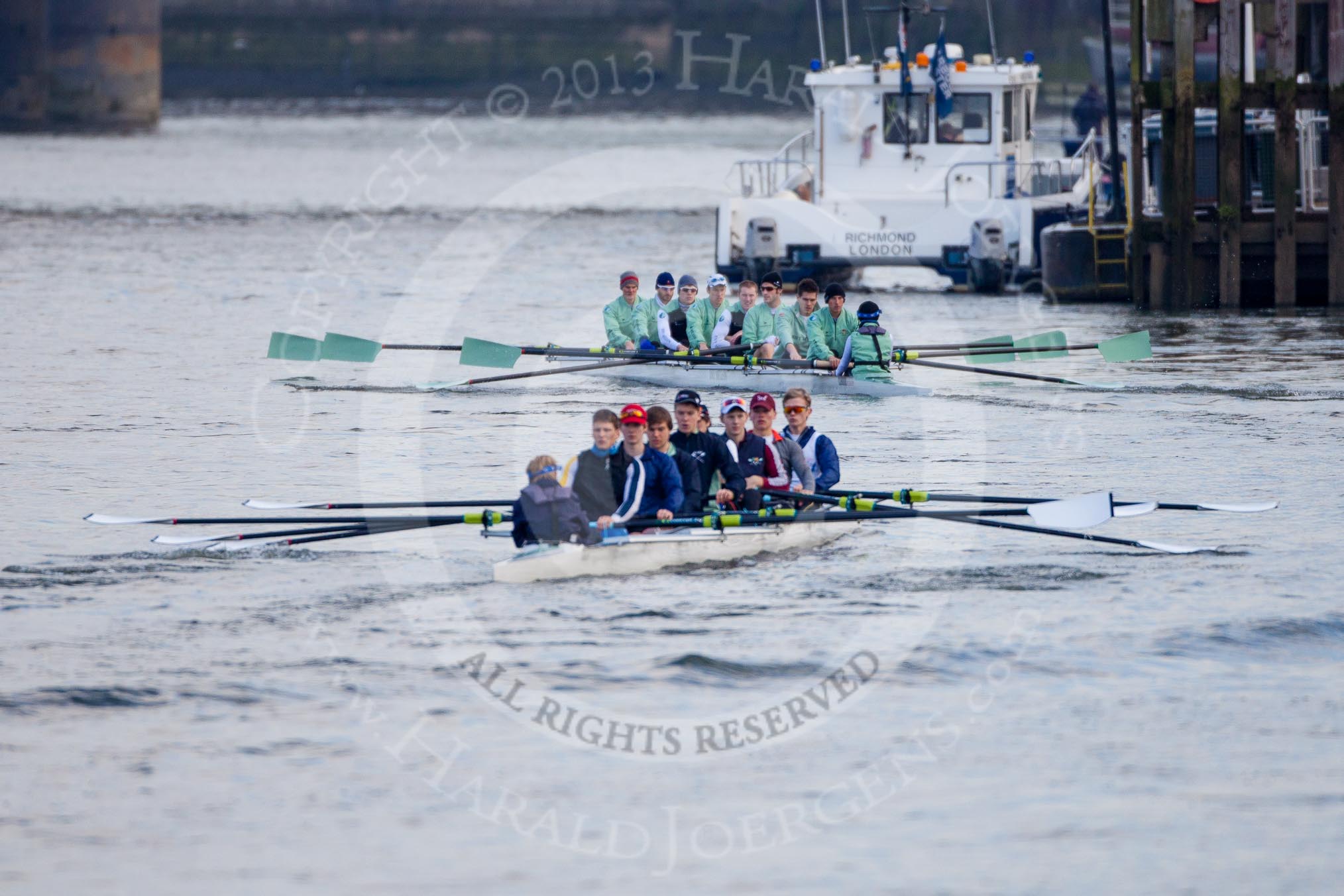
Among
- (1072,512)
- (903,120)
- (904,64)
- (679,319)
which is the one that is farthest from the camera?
(903,120)

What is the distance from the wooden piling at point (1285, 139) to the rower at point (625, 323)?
10540 millimetres

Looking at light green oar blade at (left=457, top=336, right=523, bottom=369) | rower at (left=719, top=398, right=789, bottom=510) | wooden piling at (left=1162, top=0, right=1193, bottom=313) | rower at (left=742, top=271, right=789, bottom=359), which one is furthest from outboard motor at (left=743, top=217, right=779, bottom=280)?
rower at (left=719, top=398, right=789, bottom=510)

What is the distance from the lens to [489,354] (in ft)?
84.7

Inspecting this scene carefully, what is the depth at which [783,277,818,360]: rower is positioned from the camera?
2456 centimetres

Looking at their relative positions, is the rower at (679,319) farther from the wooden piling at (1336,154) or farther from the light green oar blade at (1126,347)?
the wooden piling at (1336,154)

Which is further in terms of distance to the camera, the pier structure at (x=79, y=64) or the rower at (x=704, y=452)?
the pier structure at (x=79, y=64)

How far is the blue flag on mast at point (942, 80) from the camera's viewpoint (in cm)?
3612

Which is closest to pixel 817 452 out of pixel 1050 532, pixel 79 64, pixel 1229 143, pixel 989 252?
pixel 1050 532

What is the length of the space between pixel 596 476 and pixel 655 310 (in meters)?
10.5

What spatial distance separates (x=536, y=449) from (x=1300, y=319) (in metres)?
14.7

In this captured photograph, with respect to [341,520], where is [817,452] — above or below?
above

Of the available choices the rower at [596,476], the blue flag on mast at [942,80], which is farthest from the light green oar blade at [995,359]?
the rower at [596,476]

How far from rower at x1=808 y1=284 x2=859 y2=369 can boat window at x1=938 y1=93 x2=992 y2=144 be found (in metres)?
13.0

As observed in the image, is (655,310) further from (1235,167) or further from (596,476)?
(596,476)
